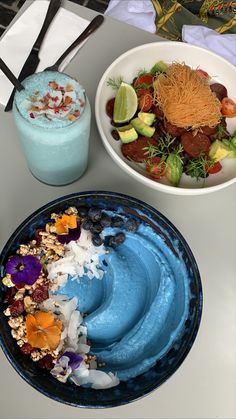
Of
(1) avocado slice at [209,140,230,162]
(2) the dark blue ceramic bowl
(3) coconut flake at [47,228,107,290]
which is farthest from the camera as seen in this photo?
(1) avocado slice at [209,140,230,162]

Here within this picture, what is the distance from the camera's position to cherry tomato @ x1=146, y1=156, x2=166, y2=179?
0.79m

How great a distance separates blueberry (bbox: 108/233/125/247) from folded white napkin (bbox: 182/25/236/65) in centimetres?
69

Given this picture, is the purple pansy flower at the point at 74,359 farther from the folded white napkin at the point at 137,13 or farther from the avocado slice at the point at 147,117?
the folded white napkin at the point at 137,13

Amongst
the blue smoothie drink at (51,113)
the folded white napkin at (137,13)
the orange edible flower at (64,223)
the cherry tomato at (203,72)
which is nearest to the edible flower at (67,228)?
the orange edible flower at (64,223)

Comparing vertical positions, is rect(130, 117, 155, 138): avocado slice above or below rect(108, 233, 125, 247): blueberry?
above

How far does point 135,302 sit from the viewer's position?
0.74 metres

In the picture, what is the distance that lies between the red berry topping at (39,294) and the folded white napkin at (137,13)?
82cm

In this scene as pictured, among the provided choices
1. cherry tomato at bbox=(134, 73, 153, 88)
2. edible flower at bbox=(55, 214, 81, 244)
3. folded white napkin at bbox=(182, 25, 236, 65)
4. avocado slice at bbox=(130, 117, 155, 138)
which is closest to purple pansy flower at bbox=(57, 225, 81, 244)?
edible flower at bbox=(55, 214, 81, 244)

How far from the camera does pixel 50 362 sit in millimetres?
643

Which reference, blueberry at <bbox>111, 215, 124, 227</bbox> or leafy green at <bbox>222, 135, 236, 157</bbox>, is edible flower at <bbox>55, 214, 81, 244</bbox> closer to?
blueberry at <bbox>111, 215, 124, 227</bbox>

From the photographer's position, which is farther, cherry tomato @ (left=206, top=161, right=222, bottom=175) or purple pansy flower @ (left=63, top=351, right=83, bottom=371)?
cherry tomato @ (left=206, top=161, right=222, bottom=175)

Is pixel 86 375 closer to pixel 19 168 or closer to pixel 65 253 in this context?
pixel 65 253

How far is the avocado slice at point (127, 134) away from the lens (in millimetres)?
796

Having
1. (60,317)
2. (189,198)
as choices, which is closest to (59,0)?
(189,198)
